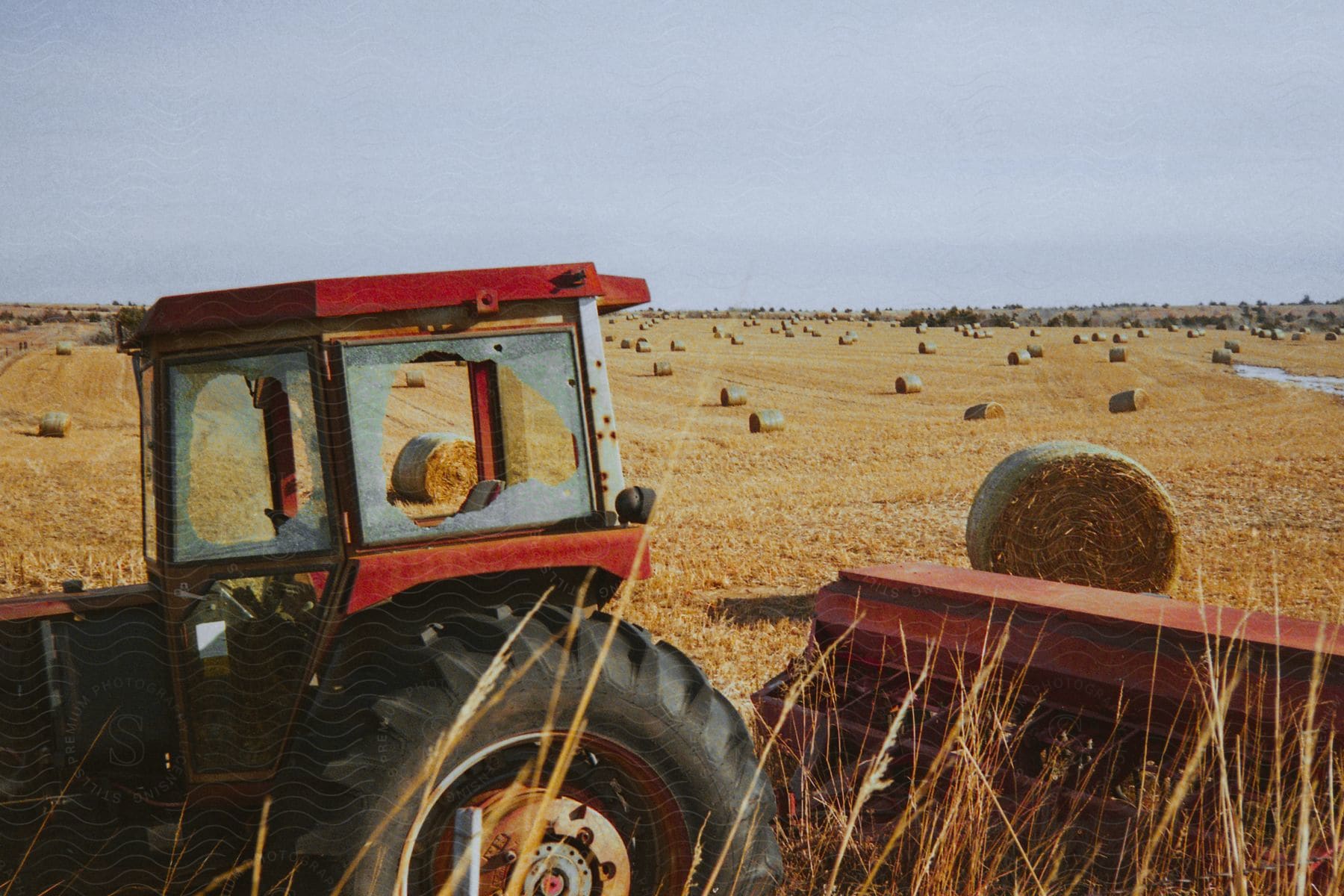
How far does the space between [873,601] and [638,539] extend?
2380 mm

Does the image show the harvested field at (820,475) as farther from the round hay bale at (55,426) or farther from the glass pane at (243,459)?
→ the glass pane at (243,459)

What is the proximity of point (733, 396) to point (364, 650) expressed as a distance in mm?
21025

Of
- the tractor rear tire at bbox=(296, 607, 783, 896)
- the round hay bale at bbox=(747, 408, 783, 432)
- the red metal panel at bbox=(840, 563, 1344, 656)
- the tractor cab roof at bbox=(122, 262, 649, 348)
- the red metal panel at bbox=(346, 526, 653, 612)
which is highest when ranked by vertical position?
the tractor cab roof at bbox=(122, 262, 649, 348)

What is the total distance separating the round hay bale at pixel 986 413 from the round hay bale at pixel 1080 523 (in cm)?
1198

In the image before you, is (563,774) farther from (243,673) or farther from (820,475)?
(820,475)

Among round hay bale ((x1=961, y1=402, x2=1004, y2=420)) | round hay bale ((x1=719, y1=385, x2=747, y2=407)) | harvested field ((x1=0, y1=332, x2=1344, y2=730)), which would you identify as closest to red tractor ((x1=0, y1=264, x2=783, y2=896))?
harvested field ((x1=0, y1=332, x2=1344, y2=730))

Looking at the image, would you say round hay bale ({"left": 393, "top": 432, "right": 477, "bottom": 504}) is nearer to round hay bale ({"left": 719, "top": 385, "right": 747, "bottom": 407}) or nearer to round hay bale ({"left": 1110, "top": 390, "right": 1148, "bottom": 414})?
round hay bale ({"left": 719, "top": 385, "right": 747, "bottom": 407})

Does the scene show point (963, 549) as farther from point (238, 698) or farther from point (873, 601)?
point (238, 698)

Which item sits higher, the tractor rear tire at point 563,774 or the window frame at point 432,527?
the window frame at point 432,527

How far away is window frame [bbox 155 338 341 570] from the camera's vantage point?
272 centimetres

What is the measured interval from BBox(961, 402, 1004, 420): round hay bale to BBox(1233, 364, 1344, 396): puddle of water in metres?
9.27

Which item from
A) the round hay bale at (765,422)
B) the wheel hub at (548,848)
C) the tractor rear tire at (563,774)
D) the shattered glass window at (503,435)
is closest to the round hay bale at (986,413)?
the round hay bale at (765,422)

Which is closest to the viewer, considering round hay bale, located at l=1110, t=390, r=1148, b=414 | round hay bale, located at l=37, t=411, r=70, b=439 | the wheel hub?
the wheel hub

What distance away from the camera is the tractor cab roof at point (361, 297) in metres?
2.70
